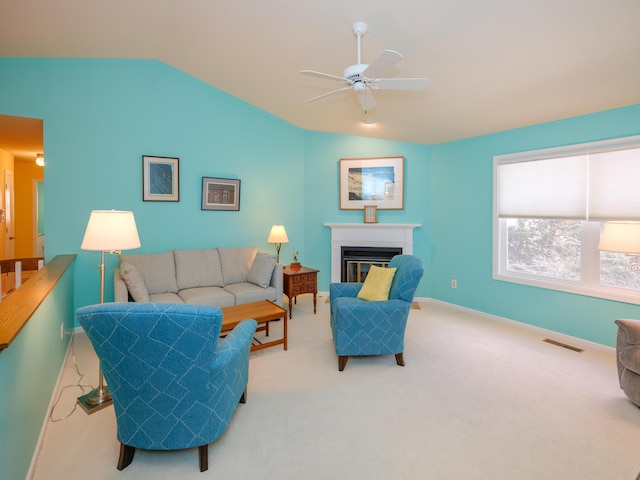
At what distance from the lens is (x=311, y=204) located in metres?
5.57

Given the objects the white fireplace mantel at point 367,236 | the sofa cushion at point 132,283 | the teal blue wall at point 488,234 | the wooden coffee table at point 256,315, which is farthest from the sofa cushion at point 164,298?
the teal blue wall at point 488,234

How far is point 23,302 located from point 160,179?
8.60ft

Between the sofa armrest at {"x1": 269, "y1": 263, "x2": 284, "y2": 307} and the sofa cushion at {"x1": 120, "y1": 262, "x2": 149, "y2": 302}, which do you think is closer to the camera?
the sofa cushion at {"x1": 120, "y1": 262, "x2": 149, "y2": 302}

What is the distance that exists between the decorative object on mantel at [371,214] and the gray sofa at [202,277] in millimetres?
1798

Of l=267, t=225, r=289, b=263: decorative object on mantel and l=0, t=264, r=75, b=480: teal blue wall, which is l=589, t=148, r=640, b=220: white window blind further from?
Answer: l=0, t=264, r=75, b=480: teal blue wall

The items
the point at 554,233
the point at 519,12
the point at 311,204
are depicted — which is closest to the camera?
the point at 519,12

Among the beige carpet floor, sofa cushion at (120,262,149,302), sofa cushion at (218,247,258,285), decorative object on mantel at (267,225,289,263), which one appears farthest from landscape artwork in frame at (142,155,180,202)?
the beige carpet floor

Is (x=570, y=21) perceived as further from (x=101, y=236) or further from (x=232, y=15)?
(x=101, y=236)

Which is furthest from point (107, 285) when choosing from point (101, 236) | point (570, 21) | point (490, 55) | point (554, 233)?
point (554, 233)

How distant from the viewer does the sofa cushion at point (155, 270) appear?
3.76 meters

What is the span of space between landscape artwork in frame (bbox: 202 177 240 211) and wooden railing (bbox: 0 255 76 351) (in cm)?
196

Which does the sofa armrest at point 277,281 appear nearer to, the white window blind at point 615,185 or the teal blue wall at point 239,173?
the teal blue wall at point 239,173

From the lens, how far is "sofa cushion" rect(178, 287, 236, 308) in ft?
11.7

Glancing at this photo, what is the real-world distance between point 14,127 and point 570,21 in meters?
5.70
